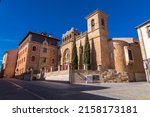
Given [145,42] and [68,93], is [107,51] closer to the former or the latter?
[145,42]

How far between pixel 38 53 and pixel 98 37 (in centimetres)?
1801

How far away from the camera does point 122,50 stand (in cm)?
2428

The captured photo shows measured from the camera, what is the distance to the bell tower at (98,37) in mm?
24230

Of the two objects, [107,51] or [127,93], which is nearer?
[127,93]

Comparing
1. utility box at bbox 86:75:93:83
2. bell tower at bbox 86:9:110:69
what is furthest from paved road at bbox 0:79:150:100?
bell tower at bbox 86:9:110:69

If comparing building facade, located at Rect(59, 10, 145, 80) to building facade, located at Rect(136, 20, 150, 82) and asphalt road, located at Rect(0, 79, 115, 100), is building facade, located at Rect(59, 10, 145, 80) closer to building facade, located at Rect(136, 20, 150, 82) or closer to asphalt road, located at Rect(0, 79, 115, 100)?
building facade, located at Rect(136, 20, 150, 82)

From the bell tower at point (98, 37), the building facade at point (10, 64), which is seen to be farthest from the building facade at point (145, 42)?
the building facade at point (10, 64)

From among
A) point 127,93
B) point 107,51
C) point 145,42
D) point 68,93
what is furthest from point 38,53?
point 127,93

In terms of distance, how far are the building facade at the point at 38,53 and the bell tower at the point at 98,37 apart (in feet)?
42.2

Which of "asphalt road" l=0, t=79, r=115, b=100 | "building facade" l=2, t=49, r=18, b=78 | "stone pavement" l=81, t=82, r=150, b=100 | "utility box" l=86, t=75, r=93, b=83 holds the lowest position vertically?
"stone pavement" l=81, t=82, r=150, b=100

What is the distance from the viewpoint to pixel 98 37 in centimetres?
2505

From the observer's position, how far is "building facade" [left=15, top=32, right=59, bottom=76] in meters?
32.4

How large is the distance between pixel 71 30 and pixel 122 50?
18.8 meters

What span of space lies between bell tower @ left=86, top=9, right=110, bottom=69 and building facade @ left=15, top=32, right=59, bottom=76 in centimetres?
1285
